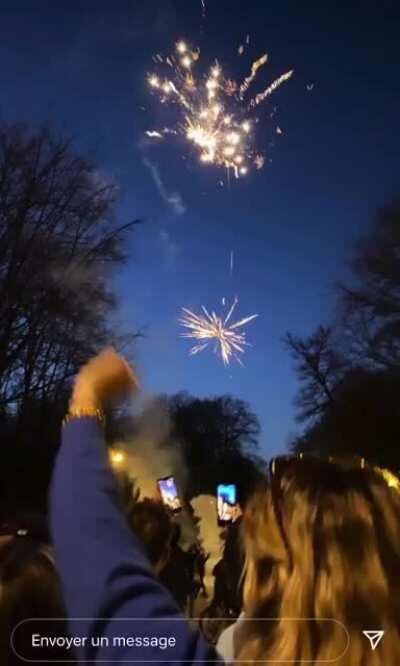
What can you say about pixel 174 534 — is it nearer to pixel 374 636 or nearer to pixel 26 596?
pixel 26 596

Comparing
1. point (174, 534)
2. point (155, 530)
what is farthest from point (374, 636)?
point (174, 534)

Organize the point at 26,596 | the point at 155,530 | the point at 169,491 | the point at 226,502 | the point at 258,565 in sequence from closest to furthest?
the point at 258,565 → the point at 26,596 → the point at 155,530 → the point at 226,502 → the point at 169,491

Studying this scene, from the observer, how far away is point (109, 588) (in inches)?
42.2

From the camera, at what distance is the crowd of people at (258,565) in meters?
1.08

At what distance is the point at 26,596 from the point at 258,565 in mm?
685

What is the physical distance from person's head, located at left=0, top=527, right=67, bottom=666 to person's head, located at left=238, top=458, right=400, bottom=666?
568mm

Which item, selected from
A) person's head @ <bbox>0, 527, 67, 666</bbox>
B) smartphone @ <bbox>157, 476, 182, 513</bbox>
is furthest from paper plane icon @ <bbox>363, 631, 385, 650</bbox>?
smartphone @ <bbox>157, 476, 182, 513</bbox>

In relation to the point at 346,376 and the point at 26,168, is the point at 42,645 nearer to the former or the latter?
the point at 26,168

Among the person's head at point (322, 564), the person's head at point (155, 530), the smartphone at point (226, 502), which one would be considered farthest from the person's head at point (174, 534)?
the smartphone at point (226, 502)

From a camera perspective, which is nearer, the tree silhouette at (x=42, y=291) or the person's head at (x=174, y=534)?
the person's head at (x=174, y=534)

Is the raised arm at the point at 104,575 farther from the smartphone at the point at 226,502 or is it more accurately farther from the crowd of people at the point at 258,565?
the smartphone at the point at 226,502

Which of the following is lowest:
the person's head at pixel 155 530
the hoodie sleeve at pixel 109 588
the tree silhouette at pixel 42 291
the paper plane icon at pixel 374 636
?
the paper plane icon at pixel 374 636

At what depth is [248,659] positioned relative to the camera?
1.26 metres

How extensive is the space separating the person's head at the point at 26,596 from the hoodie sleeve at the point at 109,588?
0.63 m
